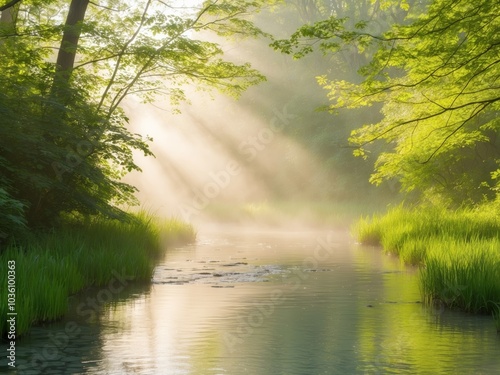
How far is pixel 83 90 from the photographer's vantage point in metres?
16.8

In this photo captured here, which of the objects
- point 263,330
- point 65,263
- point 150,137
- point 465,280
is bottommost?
point 263,330

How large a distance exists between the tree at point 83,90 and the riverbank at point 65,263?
0.67 metres

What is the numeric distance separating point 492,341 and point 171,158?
59.4 metres

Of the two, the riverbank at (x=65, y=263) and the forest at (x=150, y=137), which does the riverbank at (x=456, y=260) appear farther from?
the riverbank at (x=65, y=263)

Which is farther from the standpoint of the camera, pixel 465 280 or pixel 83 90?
pixel 83 90

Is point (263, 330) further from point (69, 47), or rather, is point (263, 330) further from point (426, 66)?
point (69, 47)

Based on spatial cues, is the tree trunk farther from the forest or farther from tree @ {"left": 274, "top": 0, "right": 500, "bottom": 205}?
tree @ {"left": 274, "top": 0, "right": 500, "bottom": 205}

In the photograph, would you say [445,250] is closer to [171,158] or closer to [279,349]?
[279,349]

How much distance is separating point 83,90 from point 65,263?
5317 millimetres

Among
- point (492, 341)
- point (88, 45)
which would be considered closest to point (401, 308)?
point (492, 341)

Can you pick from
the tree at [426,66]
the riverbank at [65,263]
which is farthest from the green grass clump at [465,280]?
the riverbank at [65,263]

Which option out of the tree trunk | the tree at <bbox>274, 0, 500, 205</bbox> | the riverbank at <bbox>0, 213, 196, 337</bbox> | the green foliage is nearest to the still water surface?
the riverbank at <bbox>0, 213, 196, 337</bbox>

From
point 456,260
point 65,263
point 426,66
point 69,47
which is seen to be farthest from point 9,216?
point 426,66

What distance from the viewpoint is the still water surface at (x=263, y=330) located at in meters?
8.39
